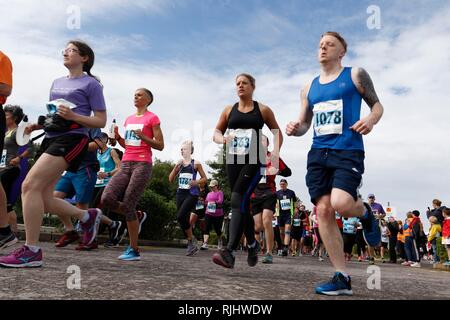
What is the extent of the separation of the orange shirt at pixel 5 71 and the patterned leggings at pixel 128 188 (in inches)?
72.3

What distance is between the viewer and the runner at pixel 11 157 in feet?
21.9

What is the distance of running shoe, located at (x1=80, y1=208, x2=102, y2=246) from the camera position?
5430 mm

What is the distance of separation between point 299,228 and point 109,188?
509 inches

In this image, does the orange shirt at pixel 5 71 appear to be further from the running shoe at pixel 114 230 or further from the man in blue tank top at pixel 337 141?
the running shoe at pixel 114 230

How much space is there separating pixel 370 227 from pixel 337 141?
44.9 inches

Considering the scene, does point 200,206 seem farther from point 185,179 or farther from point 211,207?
point 185,179

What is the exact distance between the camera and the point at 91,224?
550cm

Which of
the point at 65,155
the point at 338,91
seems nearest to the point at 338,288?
the point at 338,91

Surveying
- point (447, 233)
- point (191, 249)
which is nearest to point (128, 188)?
point (191, 249)

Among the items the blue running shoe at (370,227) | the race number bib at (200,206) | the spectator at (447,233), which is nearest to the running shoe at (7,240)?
the blue running shoe at (370,227)

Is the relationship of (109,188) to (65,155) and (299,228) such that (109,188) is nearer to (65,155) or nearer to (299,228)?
(65,155)

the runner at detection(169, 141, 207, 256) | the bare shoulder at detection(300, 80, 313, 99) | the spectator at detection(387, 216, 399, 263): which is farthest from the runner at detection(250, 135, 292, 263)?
the spectator at detection(387, 216, 399, 263)

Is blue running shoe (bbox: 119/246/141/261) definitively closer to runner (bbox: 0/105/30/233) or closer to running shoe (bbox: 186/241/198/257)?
runner (bbox: 0/105/30/233)
